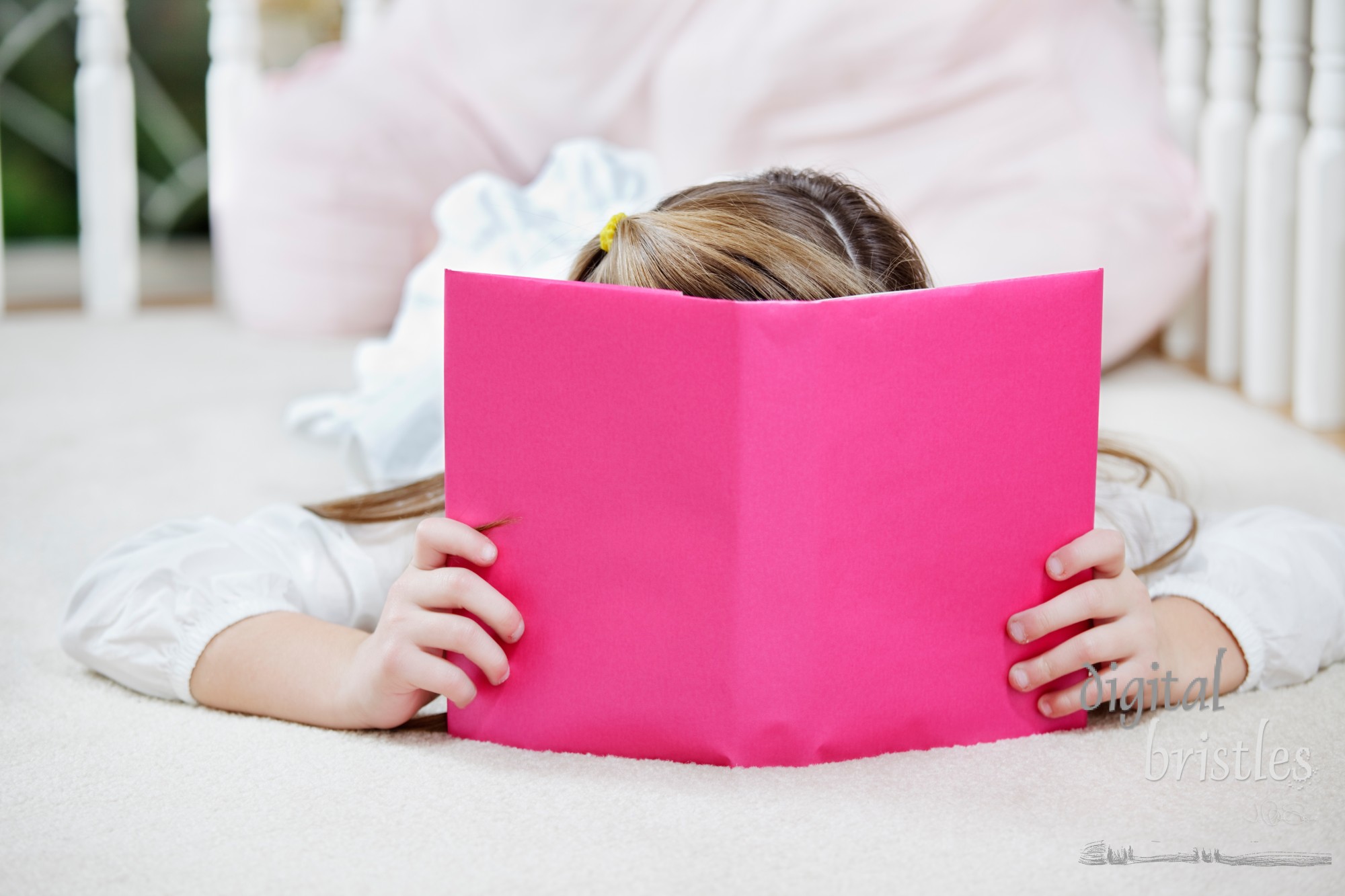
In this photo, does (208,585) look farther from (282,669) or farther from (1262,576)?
(1262,576)

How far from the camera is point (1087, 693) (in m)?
0.57

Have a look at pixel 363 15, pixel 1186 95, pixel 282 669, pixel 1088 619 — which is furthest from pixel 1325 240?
pixel 363 15

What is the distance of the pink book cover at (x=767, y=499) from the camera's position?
508 mm

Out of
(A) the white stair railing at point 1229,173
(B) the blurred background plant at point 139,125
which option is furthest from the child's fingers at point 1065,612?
(B) the blurred background plant at point 139,125

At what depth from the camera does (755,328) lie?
0.49 meters

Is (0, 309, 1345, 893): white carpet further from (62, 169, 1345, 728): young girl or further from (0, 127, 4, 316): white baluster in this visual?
(0, 127, 4, 316): white baluster

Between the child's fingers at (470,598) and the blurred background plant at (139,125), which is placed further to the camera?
the blurred background plant at (139,125)

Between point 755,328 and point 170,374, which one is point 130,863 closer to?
point 755,328

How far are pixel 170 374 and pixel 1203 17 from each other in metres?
1.39

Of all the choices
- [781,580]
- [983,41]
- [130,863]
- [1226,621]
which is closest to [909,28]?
[983,41]

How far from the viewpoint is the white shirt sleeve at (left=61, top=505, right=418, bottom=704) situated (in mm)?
649

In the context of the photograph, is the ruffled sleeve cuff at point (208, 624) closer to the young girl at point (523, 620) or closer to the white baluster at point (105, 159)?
the young girl at point (523, 620)

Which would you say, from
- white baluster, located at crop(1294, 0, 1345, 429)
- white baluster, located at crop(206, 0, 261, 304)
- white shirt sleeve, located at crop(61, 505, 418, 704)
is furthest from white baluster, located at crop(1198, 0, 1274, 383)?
white baluster, located at crop(206, 0, 261, 304)

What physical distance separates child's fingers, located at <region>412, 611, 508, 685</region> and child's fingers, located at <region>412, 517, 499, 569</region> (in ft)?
0.09
